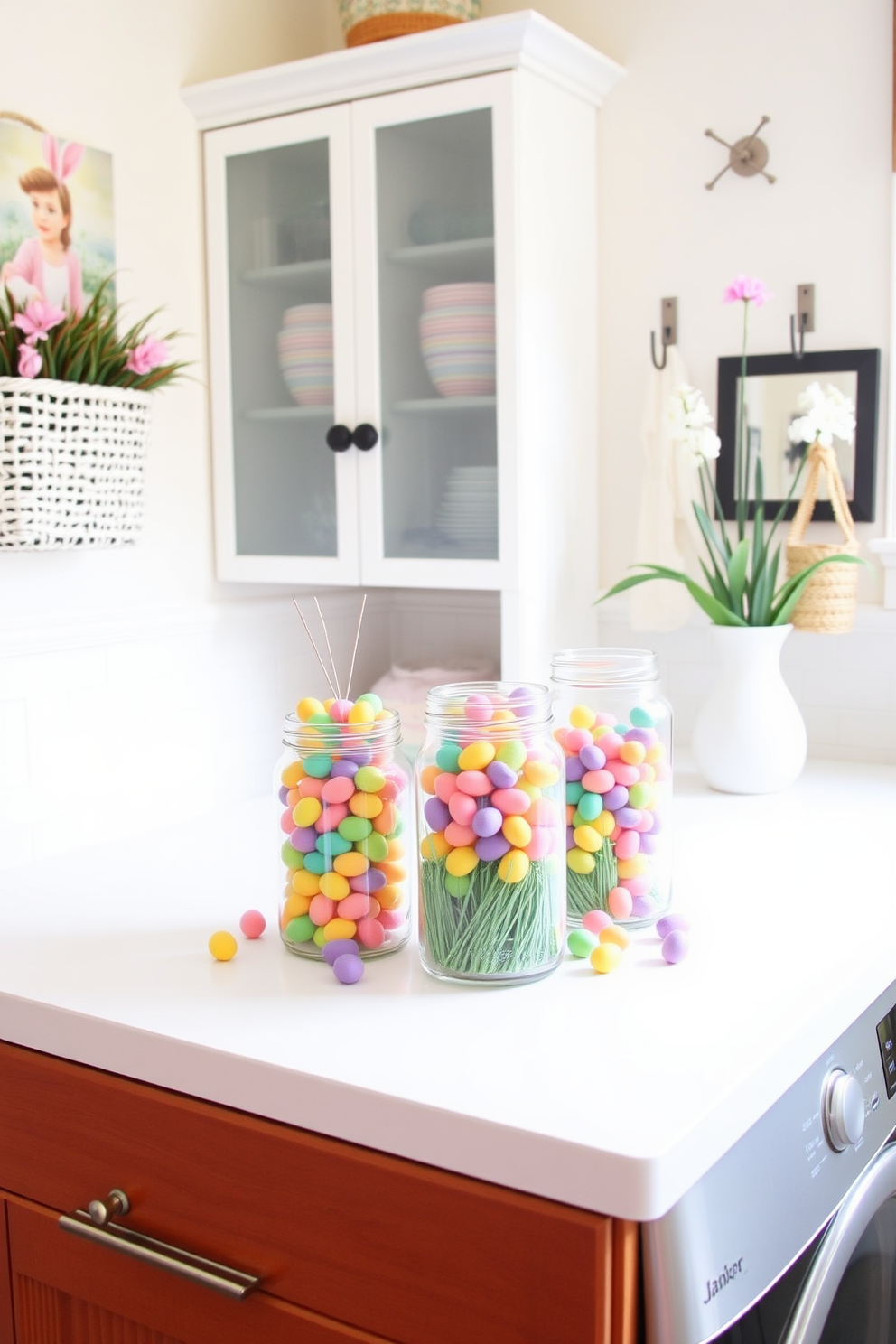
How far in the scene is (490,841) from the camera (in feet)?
3.62

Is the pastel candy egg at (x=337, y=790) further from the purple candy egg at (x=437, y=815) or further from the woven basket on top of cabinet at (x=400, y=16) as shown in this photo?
the woven basket on top of cabinet at (x=400, y=16)

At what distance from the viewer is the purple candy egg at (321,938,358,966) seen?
1.18m

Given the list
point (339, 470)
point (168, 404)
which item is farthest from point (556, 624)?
point (168, 404)

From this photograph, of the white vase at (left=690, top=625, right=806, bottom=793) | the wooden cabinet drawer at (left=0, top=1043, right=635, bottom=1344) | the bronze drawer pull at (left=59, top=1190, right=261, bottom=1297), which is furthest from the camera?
the white vase at (left=690, top=625, right=806, bottom=793)

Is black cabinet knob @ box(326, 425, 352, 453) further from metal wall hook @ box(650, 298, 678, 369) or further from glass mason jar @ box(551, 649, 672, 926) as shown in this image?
glass mason jar @ box(551, 649, 672, 926)

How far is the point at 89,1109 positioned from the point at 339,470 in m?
1.32

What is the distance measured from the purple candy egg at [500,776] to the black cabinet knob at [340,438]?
1180 millimetres

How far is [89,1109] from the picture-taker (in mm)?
1119

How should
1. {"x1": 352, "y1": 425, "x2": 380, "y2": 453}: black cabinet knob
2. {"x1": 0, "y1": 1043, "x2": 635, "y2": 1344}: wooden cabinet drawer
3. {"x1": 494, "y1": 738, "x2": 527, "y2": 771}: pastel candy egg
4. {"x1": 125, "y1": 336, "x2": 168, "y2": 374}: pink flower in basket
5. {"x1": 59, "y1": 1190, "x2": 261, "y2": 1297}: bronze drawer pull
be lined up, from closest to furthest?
{"x1": 0, "y1": 1043, "x2": 635, "y2": 1344}: wooden cabinet drawer
{"x1": 59, "y1": 1190, "x2": 261, "y2": 1297}: bronze drawer pull
{"x1": 494, "y1": 738, "x2": 527, "y2": 771}: pastel candy egg
{"x1": 125, "y1": 336, "x2": 168, "y2": 374}: pink flower in basket
{"x1": 352, "y1": 425, "x2": 380, "y2": 453}: black cabinet knob

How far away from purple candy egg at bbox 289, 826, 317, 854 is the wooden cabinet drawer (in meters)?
0.24

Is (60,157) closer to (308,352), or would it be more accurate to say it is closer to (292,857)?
(308,352)

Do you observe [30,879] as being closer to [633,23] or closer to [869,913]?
[869,913]

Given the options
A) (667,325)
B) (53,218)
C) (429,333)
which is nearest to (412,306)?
(429,333)

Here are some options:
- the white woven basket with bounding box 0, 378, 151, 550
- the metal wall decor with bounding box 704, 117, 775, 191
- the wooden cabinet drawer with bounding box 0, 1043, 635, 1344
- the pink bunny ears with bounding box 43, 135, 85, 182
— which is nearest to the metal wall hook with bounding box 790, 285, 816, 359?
the metal wall decor with bounding box 704, 117, 775, 191
